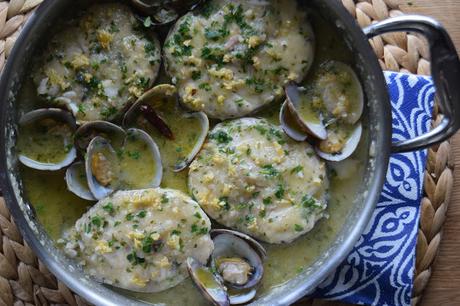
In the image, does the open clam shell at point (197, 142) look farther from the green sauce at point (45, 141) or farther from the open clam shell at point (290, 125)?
the green sauce at point (45, 141)

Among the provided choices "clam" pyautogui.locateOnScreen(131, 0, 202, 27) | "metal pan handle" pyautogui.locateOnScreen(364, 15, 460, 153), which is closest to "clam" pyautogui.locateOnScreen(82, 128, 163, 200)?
"clam" pyautogui.locateOnScreen(131, 0, 202, 27)

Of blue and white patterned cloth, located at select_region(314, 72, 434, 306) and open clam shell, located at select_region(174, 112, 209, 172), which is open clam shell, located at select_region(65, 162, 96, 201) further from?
blue and white patterned cloth, located at select_region(314, 72, 434, 306)

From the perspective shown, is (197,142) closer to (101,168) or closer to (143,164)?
(143,164)

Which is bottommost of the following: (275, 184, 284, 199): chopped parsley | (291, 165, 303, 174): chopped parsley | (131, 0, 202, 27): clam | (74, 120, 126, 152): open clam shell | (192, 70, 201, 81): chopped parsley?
(275, 184, 284, 199): chopped parsley

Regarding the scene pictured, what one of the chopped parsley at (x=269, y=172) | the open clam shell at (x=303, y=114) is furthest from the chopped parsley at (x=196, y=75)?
the chopped parsley at (x=269, y=172)

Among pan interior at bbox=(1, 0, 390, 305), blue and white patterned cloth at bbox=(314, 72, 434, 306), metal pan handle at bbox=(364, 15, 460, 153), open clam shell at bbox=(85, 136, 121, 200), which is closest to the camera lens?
metal pan handle at bbox=(364, 15, 460, 153)

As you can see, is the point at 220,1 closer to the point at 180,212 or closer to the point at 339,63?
the point at 339,63

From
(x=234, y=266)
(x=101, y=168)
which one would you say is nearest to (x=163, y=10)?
(x=101, y=168)
